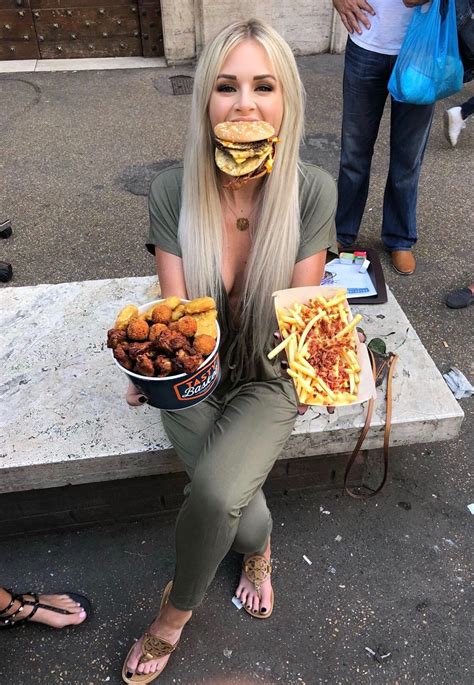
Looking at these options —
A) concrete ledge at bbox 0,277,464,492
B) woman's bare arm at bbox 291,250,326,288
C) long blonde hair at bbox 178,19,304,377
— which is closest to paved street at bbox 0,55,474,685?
concrete ledge at bbox 0,277,464,492

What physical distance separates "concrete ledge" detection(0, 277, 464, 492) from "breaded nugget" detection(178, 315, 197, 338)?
0.78 m

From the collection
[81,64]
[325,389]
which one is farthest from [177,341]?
[81,64]

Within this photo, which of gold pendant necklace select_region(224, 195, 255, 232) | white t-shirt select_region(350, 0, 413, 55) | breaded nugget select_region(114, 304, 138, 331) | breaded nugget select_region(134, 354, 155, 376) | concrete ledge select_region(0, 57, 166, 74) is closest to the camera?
breaded nugget select_region(134, 354, 155, 376)

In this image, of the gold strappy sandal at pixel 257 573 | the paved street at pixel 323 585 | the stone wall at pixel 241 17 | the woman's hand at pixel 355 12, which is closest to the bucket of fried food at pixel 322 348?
the paved street at pixel 323 585

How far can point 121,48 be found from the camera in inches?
318

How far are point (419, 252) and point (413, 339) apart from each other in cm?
189

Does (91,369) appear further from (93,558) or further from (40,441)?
(93,558)

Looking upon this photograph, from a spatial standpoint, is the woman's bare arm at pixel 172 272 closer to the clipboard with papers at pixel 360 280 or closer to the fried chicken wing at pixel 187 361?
the fried chicken wing at pixel 187 361

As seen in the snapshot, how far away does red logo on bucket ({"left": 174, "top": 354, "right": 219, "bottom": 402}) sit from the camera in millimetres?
1885

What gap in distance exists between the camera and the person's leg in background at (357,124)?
12.2ft

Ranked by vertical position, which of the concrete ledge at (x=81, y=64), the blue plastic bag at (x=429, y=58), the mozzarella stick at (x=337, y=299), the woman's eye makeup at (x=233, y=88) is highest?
the woman's eye makeup at (x=233, y=88)

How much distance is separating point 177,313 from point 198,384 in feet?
0.85

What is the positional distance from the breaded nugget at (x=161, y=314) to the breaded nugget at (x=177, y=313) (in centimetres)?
2

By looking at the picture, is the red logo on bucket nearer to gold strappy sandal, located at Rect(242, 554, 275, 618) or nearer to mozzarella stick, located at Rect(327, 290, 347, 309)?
mozzarella stick, located at Rect(327, 290, 347, 309)
